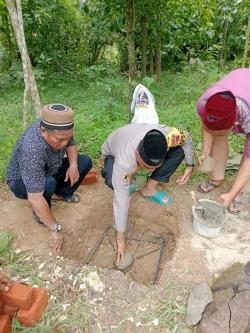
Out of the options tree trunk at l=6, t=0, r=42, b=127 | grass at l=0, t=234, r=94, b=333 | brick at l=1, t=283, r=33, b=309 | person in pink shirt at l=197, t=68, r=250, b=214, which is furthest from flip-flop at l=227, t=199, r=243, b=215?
tree trunk at l=6, t=0, r=42, b=127

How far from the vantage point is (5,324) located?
1880 millimetres

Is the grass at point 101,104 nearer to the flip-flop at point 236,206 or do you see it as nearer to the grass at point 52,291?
the flip-flop at point 236,206

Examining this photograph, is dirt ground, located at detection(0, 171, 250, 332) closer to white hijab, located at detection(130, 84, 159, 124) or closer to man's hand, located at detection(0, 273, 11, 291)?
man's hand, located at detection(0, 273, 11, 291)

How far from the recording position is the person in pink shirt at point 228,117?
2398 mm

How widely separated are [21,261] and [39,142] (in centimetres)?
90

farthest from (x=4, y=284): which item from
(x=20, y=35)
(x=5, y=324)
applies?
(x=20, y=35)

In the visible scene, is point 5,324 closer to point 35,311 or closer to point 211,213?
point 35,311

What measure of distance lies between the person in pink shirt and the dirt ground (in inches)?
15.1

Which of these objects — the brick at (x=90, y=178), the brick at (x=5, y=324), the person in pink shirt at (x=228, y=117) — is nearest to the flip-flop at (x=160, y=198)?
the person in pink shirt at (x=228, y=117)

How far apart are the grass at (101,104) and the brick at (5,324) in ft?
5.59

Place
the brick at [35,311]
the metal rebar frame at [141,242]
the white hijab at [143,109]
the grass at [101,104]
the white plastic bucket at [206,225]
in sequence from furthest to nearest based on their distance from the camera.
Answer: the grass at [101,104]
the white hijab at [143,109]
the metal rebar frame at [141,242]
the white plastic bucket at [206,225]
the brick at [35,311]

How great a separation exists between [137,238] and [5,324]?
4.67 ft

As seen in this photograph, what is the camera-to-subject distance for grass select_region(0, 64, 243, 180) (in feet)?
13.0

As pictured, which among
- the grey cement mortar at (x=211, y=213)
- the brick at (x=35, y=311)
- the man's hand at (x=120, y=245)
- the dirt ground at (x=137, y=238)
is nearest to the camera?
the brick at (x=35, y=311)
